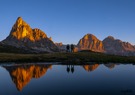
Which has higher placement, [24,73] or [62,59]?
[62,59]

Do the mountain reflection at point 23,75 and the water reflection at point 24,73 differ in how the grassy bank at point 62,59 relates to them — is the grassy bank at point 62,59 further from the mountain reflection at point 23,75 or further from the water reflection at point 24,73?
the mountain reflection at point 23,75

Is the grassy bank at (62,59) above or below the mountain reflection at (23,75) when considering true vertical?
above

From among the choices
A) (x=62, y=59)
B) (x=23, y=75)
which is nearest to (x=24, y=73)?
(x=23, y=75)

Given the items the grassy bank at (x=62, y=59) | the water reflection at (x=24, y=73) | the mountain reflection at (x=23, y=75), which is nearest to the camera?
the mountain reflection at (x=23, y=75)

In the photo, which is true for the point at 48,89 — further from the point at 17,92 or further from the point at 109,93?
the point at 109,93

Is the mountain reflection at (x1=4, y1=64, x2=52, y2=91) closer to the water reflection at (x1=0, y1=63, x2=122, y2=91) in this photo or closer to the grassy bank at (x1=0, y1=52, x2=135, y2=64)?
the water reflection at (x1=0, y1=63, x2=122, y2=91)

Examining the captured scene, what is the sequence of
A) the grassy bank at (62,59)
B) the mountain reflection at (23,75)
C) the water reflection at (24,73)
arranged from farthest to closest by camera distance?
the grassy bank at (62,59) → the water reflection at (24,73) → the mountain reflection at (23,75)

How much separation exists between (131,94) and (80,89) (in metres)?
10.8

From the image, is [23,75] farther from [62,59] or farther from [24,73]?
[62,59]

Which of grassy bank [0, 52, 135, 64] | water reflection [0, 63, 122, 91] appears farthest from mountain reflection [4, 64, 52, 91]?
grassy bank [0, 52, 135, 64]

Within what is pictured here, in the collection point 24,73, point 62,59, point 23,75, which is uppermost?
point 62,59

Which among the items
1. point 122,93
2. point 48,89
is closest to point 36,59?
point 48,89

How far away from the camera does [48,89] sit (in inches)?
1810

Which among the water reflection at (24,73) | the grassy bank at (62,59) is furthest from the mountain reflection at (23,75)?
the grassy bank at (62,59)
